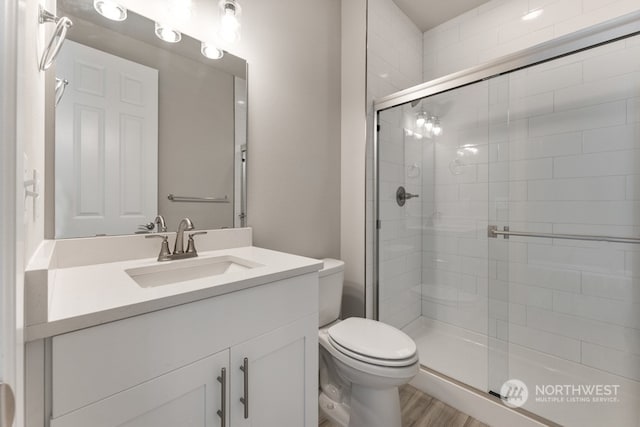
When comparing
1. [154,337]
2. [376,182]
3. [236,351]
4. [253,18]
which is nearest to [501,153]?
[376,182]

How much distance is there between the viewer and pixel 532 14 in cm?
185

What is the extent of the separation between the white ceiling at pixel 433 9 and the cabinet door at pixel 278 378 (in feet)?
7.38

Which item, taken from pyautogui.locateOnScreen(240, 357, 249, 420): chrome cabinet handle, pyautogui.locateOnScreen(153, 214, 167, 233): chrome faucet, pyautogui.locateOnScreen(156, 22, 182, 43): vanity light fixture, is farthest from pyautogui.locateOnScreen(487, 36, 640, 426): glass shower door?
pyautogui.locateOnScreen(153, 214, 167, 233): chrome faucet

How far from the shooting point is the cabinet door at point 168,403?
0.57 meters

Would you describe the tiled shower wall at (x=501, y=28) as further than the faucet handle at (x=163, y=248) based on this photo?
Yes

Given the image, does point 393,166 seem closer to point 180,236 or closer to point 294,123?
point 294,123

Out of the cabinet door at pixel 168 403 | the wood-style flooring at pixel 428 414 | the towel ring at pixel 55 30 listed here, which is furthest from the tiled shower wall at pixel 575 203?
the towel ring at pixel 55 30

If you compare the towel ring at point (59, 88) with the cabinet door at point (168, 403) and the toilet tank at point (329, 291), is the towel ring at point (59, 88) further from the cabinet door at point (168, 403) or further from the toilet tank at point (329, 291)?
the toilet tank at point (329, 291)

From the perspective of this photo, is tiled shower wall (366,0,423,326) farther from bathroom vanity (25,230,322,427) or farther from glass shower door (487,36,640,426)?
bathroom vanity (25,230,322,427)

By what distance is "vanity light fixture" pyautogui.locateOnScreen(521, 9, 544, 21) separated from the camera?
1.82m

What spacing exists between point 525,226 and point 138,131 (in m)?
2.13

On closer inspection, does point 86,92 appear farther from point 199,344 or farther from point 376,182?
point 376,182

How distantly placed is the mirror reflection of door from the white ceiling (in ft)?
6.15

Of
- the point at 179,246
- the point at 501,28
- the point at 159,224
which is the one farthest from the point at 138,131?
the point at 501,28
